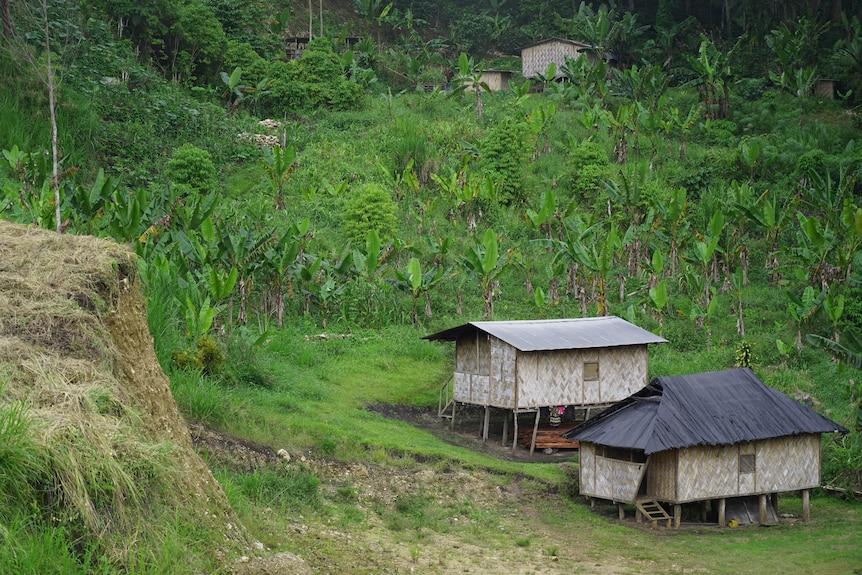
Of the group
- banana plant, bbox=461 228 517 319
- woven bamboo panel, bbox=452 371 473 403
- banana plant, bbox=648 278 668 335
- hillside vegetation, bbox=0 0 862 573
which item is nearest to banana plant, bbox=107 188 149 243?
hillside vegetation, bbox=0 0 862 573

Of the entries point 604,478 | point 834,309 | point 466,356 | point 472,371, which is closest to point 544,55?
point 834,309

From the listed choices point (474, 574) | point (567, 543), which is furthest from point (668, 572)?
point (474, 574)

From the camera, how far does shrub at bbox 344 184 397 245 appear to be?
3019cm

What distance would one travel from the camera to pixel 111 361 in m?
12.0

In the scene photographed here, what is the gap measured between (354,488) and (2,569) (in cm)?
939

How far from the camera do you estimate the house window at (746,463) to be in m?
19.9

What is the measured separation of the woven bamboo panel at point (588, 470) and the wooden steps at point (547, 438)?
2.60 meters

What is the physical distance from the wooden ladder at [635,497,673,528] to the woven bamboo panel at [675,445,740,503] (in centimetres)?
39

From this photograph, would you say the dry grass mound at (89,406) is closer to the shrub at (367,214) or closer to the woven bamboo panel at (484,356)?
the woven bamboo panel at (484,356)

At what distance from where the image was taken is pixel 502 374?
922 inches

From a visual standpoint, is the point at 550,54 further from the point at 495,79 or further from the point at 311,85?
the point at 311,85

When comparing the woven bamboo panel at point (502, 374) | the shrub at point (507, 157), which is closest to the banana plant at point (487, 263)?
the woven bamboo panel at point (502, 374)

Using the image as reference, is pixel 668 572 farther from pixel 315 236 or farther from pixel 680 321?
pixel 315 236

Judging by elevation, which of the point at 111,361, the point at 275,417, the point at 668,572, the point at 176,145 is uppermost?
the point at 176,145
